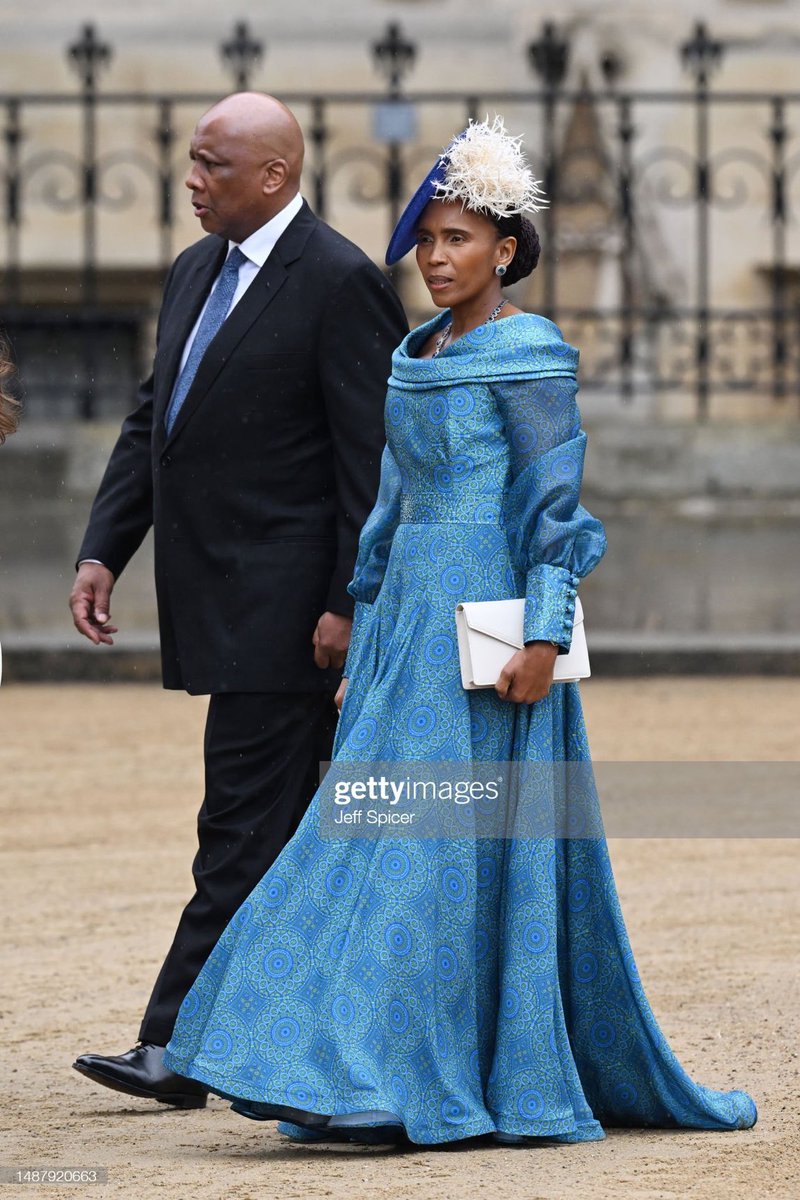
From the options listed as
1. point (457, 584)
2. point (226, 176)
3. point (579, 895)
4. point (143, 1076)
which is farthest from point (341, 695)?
point (226, 176)

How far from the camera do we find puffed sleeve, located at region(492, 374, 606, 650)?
3.96 metres

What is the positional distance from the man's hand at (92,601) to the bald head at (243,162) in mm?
659

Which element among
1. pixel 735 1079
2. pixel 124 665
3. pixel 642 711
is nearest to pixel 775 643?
pixel 642 711

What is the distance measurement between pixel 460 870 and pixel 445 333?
0.88 metres

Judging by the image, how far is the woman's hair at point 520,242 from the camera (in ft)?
13.5

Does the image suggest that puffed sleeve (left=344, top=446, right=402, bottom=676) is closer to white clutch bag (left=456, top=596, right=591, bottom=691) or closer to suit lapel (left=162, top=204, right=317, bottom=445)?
white clutch bag (left=456, top=596, right=591, bottom=691)

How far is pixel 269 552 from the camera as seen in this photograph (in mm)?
4484

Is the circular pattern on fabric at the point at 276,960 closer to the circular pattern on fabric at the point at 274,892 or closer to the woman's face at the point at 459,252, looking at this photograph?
the circular pattern on fabric at the point at 274,892

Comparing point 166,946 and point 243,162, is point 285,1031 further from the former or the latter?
point 166,946

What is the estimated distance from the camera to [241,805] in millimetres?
4438

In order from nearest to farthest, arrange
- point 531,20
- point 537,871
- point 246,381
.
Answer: point 537,871 → point 246,381 → point 531,20

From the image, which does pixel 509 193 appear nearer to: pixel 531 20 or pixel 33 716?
pixel 33 716

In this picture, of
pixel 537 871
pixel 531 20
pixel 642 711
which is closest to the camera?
pixel 537 871

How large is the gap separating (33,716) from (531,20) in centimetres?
679
